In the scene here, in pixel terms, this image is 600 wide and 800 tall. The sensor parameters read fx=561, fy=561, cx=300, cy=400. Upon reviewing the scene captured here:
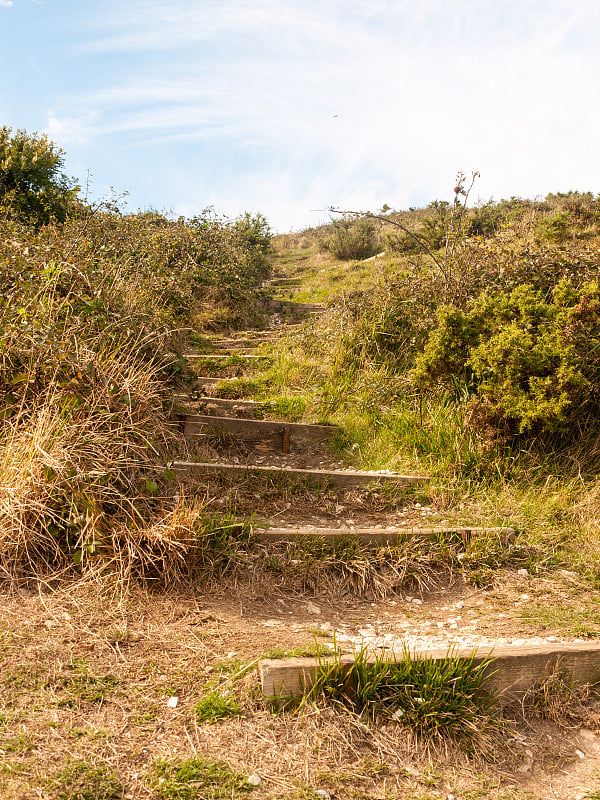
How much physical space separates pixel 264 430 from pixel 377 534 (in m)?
1.89

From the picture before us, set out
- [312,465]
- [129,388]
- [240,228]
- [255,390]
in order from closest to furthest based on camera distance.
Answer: [129,388]
[312,465]
[255,390]
[240,228]

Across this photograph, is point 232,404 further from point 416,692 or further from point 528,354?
point 416,692

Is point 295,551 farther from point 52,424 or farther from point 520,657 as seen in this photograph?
point 52,424

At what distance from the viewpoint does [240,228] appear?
1465 centimetres

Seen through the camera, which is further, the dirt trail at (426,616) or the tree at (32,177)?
the tree at (32,177)

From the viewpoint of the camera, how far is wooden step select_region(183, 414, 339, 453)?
16.9ft

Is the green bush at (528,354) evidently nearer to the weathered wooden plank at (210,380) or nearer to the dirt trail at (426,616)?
the dirt trail at (426,616)

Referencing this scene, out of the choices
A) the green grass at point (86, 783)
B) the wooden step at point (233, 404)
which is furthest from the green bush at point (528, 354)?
the green grass at point (86, 783)

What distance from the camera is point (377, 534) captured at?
3.83 m

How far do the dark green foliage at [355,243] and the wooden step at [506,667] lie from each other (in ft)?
48.4

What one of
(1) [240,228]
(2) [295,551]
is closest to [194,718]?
(2) [295,551]

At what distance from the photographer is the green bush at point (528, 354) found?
455 cm

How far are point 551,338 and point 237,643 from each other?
139 inches

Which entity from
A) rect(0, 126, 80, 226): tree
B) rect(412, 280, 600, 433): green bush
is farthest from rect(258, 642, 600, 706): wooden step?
rect(0, 126, 80, 226): tree
